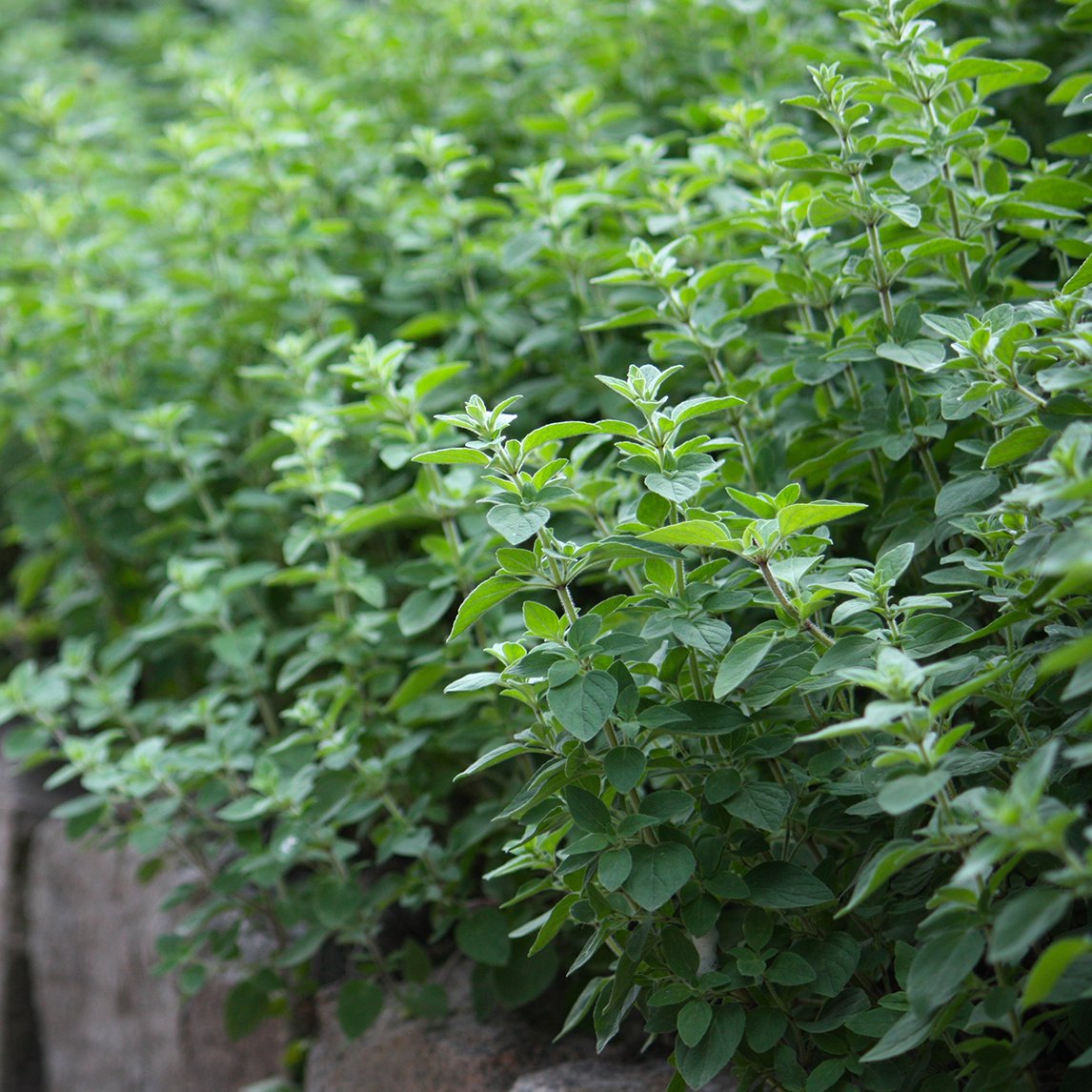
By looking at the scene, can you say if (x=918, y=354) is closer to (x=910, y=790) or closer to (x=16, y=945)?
(x=910, y=790)

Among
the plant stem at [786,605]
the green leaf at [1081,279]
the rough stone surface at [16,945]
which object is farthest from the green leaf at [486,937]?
the rough stone surface at [16,945]

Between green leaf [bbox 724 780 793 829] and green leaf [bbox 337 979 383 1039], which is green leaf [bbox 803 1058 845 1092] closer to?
green leaf [bbox 724 780 793 829]

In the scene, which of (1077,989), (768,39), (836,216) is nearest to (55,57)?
(768,39)

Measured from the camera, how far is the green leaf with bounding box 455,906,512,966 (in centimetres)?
180

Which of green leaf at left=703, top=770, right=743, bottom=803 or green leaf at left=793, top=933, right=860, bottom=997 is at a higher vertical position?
green leaf at left=703, top=770, right=743, bottom=803

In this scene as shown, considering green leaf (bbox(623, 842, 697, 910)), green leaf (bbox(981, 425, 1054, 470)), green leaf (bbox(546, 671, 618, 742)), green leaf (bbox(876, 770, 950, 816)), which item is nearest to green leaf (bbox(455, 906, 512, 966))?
green leaf (bbox(623, 842, 697, 910))

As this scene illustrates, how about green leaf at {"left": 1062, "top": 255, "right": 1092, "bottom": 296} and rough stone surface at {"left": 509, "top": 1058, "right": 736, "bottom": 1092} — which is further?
rough stone surface at {"left": 509, "top": 1058, "right": 736, "bottom": 1092}

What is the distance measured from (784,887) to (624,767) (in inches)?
9.6

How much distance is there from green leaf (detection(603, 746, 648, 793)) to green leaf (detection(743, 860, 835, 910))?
198mm

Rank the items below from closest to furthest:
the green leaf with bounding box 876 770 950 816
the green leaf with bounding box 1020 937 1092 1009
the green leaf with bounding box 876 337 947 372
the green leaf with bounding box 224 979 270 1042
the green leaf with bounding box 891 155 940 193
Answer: the green leaf with bounding box 1020 937 1092 1009 < the green leaf with bounding box 876 770 950 816 < the green leaf with bounding box 876 337 947 372 < the green leaf with bounding box 891 155 940 193 < the green leaf with bounding box 224 979 270 1042

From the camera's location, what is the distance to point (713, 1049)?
1326 mm

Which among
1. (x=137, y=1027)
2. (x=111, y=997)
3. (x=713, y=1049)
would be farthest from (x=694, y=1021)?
(x=111, y=997)

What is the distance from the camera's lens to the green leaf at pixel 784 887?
4.37 feet

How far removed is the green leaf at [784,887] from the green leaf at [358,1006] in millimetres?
827
